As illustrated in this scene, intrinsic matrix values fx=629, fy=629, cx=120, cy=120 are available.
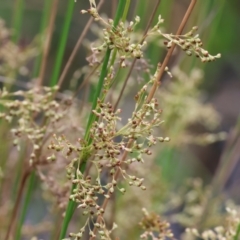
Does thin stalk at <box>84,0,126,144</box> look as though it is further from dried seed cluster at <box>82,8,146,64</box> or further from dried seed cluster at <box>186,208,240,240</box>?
dried seed cluster at <box>186,208,240,240</box>

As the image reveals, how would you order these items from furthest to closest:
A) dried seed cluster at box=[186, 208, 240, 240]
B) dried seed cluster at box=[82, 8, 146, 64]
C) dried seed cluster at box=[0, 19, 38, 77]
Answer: dried seed cluster at box=[0, 19, 38, 77] < dried seed cluster at box=[186, 208, 240, 240] < dried seed cluster at box=[82, 8, 146, 64]

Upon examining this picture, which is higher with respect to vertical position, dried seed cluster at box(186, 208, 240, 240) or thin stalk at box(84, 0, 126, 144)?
thin stalk at box(84, 0, 126, 144)

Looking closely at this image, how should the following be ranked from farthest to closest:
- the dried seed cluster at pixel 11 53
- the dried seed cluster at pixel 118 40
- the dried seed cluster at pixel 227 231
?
1. the dried seed cluster at pixel 11 53
2. the dried seed cluster at pixel 227 231
3. the dried seed cluster at pixel 118 40

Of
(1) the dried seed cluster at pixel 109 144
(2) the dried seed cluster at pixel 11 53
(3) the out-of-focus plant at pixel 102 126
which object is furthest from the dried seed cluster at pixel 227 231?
(2) the dried seed cluster at pixel 11 53

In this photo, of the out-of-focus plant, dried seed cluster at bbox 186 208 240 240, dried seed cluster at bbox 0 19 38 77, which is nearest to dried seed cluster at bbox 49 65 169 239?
the out-of-focus plant

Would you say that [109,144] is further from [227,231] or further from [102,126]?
[227,231]

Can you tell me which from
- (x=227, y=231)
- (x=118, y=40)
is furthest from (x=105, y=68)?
(x=227, y=231)

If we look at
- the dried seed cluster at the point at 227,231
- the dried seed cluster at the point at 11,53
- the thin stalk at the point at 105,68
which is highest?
the dried seed cluster at the point at 11,53

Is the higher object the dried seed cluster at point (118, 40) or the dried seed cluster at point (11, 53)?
the dried seed cluster at point (11, 53)

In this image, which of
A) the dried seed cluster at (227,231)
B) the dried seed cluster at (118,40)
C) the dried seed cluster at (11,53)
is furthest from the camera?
the dried seed cluster at (11,53)

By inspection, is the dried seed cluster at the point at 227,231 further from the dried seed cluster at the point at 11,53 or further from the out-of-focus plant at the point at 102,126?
the dried seed cluster at the point at 11,53

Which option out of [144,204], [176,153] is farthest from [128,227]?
[176,153]

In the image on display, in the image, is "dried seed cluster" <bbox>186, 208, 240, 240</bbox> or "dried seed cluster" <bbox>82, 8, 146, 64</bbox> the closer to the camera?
"dried seed cluster" <bbox>82, 8, 146, 64</bbox>
